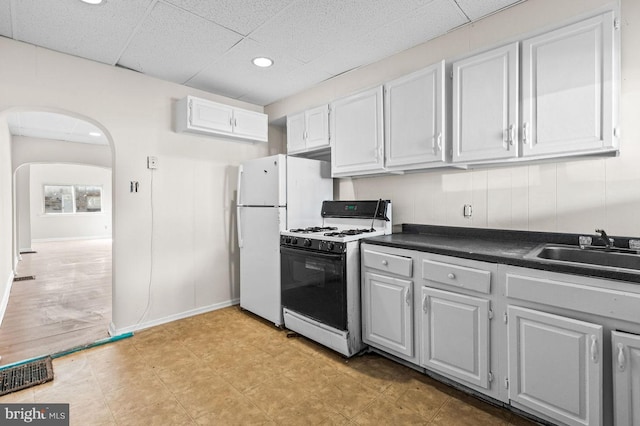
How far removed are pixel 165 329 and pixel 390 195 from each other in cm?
259

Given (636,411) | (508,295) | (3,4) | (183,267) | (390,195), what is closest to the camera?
(636,411)

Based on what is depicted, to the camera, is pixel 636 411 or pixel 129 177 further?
pixel 129 177

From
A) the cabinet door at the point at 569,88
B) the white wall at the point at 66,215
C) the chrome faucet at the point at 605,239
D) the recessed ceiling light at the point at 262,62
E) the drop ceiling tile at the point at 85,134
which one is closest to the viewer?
the cabinet door at the point at 569,88

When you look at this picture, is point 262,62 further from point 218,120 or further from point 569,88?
point 569,88

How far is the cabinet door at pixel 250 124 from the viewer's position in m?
3.61

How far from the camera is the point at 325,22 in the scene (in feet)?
7.65

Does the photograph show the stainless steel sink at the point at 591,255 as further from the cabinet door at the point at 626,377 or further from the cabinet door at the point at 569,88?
the cabinet door at the point at 569,88

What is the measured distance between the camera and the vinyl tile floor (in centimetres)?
183

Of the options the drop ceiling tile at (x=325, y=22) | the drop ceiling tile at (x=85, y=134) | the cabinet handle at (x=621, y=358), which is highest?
the drop ceiling tile at (x=325, y=22)

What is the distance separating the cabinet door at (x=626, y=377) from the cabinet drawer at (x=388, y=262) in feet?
3.48

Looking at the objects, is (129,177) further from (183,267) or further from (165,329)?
(165,329)

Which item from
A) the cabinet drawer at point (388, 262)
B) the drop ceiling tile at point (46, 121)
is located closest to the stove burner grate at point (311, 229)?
the cabinet drawer at point (388, 262)

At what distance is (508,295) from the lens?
67.8 inches

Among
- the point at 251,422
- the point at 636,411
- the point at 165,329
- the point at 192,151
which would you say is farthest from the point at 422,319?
the point at 192,151
